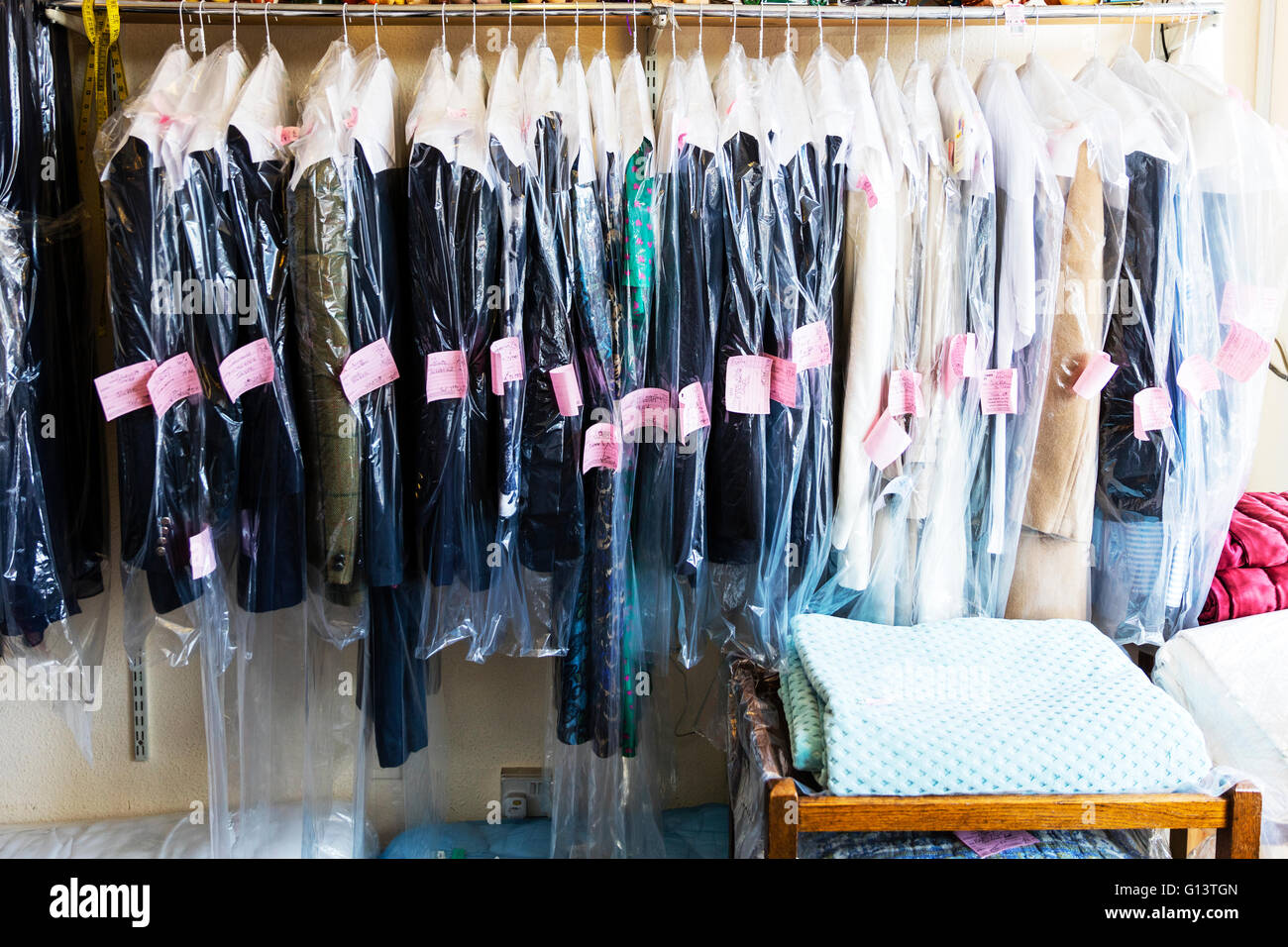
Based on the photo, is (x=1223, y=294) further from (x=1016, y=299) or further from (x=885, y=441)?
(x=885, y=441)

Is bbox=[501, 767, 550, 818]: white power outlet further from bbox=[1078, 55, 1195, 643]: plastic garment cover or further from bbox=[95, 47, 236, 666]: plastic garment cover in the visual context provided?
bbox=[1078, 55, 1195, 643]: plastic garment cover

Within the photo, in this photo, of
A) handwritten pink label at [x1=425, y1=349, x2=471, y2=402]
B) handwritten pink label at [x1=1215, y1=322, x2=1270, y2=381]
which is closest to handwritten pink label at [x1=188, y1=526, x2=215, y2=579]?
handwritten pink label at [x1=425, y1=349, x2=471, y2=402]

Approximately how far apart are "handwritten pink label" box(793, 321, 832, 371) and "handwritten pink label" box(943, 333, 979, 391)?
192mm

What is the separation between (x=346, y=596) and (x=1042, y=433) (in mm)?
1148

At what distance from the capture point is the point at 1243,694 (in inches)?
53.6

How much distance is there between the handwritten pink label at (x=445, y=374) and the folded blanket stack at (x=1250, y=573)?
1.30m

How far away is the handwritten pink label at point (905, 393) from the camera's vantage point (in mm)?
1401

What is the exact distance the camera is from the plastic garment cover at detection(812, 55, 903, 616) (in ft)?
4.47

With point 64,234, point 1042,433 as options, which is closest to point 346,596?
point 64,234

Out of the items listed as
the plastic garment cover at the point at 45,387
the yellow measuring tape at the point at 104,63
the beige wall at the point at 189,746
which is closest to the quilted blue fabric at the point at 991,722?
the beige wall at the point at 189,746

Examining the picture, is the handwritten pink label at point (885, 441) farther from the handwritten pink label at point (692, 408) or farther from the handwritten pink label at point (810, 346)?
the handwritten pink label at point (692, 408)

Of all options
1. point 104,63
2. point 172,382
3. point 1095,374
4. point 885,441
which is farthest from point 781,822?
point 104,63

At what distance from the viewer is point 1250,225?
140cm

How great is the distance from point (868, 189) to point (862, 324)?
7.9 inches
